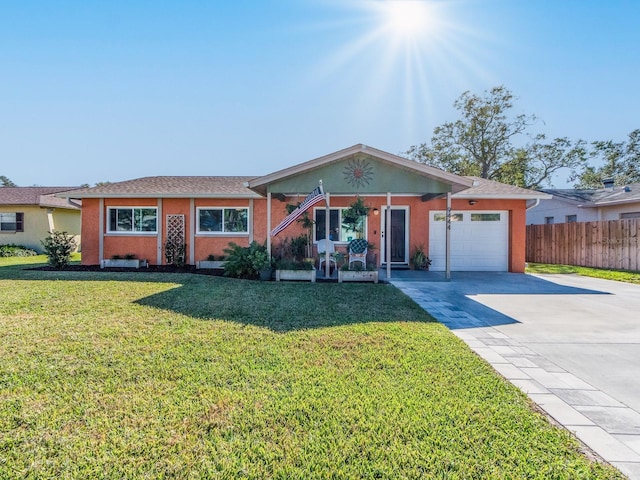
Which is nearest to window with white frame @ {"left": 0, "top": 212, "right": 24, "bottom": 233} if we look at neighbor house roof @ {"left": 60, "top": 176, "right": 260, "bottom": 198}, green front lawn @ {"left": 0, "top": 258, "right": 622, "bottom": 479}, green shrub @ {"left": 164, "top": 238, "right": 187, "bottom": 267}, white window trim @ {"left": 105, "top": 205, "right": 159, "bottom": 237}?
neighbor house roof @ {"left": 60, "top": 176, "right": 260, "bottom": 198}

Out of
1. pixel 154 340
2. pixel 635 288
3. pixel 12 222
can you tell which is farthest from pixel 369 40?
pixel 12 222

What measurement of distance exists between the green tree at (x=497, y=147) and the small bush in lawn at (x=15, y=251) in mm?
27258

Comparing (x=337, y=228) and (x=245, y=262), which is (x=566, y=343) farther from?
(x=337, y=228)

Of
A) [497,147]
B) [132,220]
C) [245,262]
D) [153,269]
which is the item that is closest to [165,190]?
[132,220]

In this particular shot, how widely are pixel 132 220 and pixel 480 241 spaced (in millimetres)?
12959

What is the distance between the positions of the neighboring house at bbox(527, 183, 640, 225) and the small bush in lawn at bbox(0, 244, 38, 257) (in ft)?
92.4

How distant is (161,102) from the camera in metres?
14.8

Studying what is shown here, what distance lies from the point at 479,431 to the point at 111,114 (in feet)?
61.7

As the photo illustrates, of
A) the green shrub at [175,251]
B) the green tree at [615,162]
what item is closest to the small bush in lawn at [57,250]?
the green shrub at [175,251]

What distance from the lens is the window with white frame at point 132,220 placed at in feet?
41.0

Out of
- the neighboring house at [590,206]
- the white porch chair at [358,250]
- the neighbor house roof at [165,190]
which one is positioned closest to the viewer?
the white porch chair at [358,250]

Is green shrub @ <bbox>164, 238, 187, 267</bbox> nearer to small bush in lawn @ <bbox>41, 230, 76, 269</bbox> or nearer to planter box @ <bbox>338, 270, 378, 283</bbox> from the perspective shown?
small bush in lawn @ <bbox>41, 230, 76, 269</bbox>

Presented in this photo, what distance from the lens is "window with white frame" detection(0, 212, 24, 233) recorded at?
18438mm

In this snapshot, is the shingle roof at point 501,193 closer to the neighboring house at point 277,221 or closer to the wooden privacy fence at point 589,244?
the neighboring house at point 277,221
